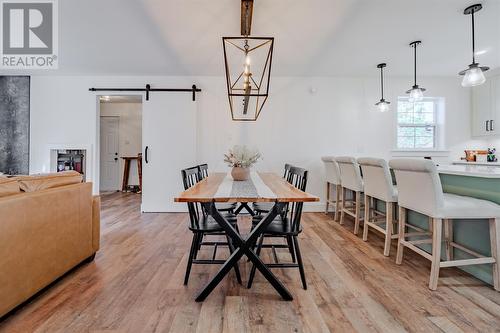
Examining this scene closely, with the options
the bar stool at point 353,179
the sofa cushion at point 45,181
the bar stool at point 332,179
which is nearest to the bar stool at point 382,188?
the bar stool at point 353,179

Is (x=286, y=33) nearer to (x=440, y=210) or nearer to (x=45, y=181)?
(x=440, y=210)

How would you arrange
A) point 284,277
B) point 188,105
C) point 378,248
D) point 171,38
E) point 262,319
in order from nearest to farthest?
point 262,319 → point 284,277 → point 378,248 → point 171,38 → point 188,105

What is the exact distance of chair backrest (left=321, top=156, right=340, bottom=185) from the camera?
3953mm

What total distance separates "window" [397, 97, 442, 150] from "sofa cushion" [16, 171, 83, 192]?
16.6 ft

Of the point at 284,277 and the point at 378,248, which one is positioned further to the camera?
the point at 378,248

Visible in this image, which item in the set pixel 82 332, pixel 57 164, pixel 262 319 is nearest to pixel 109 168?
pixel 57 164

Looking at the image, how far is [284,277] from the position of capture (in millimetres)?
2076

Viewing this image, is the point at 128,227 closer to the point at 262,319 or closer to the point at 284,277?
the point at 284,277

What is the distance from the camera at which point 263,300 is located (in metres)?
1.75

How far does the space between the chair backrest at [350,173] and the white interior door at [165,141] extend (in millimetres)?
2470

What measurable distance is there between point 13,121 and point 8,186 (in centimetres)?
408

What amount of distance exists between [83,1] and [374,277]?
367 centimetres

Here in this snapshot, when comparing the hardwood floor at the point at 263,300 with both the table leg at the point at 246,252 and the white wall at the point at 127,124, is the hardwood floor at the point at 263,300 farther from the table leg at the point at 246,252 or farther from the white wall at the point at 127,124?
the white wall at the point at 127,124

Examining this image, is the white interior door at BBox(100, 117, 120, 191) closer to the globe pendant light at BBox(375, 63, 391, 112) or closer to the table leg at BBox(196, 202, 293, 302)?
the table leg at BBox(196, 202, 293, 302)
